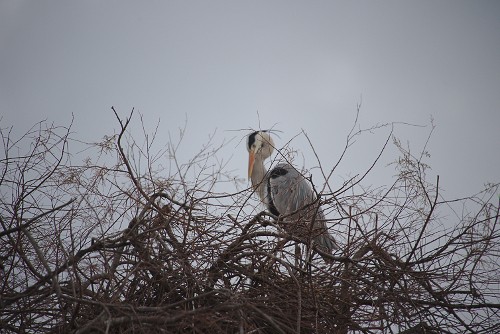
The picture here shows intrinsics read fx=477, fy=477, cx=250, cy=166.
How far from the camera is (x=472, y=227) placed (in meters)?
2.56

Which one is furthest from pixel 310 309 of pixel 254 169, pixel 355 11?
pixel 355 11

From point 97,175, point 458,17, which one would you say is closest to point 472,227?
point 97,175

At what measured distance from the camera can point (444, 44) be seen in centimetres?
11256

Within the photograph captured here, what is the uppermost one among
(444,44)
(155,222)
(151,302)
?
(444,44)

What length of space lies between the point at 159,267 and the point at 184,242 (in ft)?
0.74

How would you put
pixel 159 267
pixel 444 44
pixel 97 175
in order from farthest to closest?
pixel 444 44 < pixel 97 175 < pixel 159 267

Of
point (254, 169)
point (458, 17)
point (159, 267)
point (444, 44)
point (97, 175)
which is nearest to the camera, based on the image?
point (159, 267)

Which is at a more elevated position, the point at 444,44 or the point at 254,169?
the point at 444,44

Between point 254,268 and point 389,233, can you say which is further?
point 389,233

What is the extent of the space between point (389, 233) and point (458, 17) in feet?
496

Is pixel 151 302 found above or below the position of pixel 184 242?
below

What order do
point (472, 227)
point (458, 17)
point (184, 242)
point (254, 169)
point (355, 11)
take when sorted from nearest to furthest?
point (184, 242), point (472, 227), point (254, 169), point (458, 17), point (355, 11)

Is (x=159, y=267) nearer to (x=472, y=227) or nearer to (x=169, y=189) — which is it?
(x=169, y=189)

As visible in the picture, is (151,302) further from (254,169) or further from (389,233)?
(254,169)
